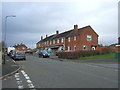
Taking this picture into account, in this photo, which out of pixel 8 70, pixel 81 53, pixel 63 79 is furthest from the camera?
pixel 81 53

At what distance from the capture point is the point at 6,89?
6.77m

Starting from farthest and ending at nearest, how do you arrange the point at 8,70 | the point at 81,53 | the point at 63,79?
the point at 81,53
the point at 8,70
the point at 63,79

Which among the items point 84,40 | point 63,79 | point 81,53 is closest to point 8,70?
point 63,79

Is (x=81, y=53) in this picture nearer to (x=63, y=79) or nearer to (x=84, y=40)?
(x=84, y=40)

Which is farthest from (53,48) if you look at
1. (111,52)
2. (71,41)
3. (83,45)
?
(111,52)

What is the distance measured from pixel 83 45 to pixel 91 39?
11.4 ft

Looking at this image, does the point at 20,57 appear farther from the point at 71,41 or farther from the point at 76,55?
the point at 71,41

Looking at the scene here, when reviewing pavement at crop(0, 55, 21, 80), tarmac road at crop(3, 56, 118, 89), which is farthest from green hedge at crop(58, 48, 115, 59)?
tarmac road at crop(3, 56, 118, 89)

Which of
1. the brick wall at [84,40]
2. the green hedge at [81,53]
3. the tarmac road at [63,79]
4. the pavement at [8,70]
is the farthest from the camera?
the brick wall at [84,40]

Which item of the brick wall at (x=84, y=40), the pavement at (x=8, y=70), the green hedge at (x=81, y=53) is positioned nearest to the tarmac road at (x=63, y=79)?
the pavement at (x=8, y=70)

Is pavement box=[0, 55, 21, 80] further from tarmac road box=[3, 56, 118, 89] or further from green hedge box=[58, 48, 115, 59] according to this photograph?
green hedge box=[58, 48, 115, 59]

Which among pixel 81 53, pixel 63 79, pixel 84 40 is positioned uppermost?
pixel 84 40

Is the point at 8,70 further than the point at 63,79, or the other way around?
the point at 8,70

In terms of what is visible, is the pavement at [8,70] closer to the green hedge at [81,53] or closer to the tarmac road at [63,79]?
the tarmac road at [63,79]
